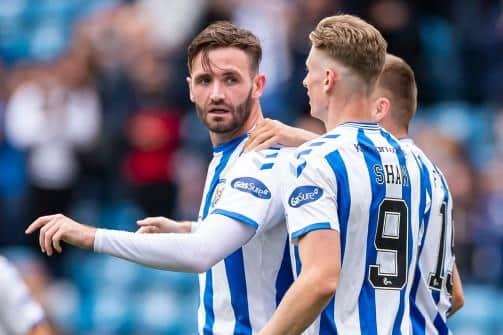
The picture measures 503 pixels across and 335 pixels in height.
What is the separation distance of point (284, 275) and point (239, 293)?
0.72 feet

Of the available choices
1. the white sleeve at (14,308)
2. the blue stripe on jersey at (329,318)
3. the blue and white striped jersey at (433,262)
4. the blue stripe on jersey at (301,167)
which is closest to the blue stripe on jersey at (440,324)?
the blue and white striped jersey at (433,262)

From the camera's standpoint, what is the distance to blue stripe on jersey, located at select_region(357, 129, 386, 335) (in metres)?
5.67

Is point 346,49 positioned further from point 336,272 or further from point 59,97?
point 59,97

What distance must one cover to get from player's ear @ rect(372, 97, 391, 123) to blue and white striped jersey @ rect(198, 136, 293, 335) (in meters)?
0.56

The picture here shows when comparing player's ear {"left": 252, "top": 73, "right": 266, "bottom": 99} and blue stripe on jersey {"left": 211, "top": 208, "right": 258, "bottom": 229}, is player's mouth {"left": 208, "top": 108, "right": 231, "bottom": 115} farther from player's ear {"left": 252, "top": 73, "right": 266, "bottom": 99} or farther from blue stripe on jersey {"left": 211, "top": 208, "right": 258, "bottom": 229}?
blue stripe on jersey {"left": 211, "top": 208, "right": 258, "bottom": 229}

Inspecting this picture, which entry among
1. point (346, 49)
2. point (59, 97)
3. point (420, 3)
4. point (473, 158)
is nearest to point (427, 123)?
point (473, 158)

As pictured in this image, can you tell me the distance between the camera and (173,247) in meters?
5.83

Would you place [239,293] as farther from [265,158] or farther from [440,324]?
[440,324]

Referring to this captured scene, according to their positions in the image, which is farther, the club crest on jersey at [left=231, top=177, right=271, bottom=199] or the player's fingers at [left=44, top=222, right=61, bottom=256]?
the club crest on jersey at [left=231, top=177, right=271, bottom=199]

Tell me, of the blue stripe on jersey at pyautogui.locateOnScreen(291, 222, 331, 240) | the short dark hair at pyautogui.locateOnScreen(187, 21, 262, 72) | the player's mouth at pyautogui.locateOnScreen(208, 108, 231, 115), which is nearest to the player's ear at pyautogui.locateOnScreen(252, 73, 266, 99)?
the short dark hair at pyautogui.locateOnScreen(187, 21, 262, 72)

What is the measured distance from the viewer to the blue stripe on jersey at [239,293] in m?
6.16

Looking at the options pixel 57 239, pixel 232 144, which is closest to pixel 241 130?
pixel 232 144

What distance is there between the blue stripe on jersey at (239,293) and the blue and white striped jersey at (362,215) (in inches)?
19.9

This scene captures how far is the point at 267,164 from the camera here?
612 cm
